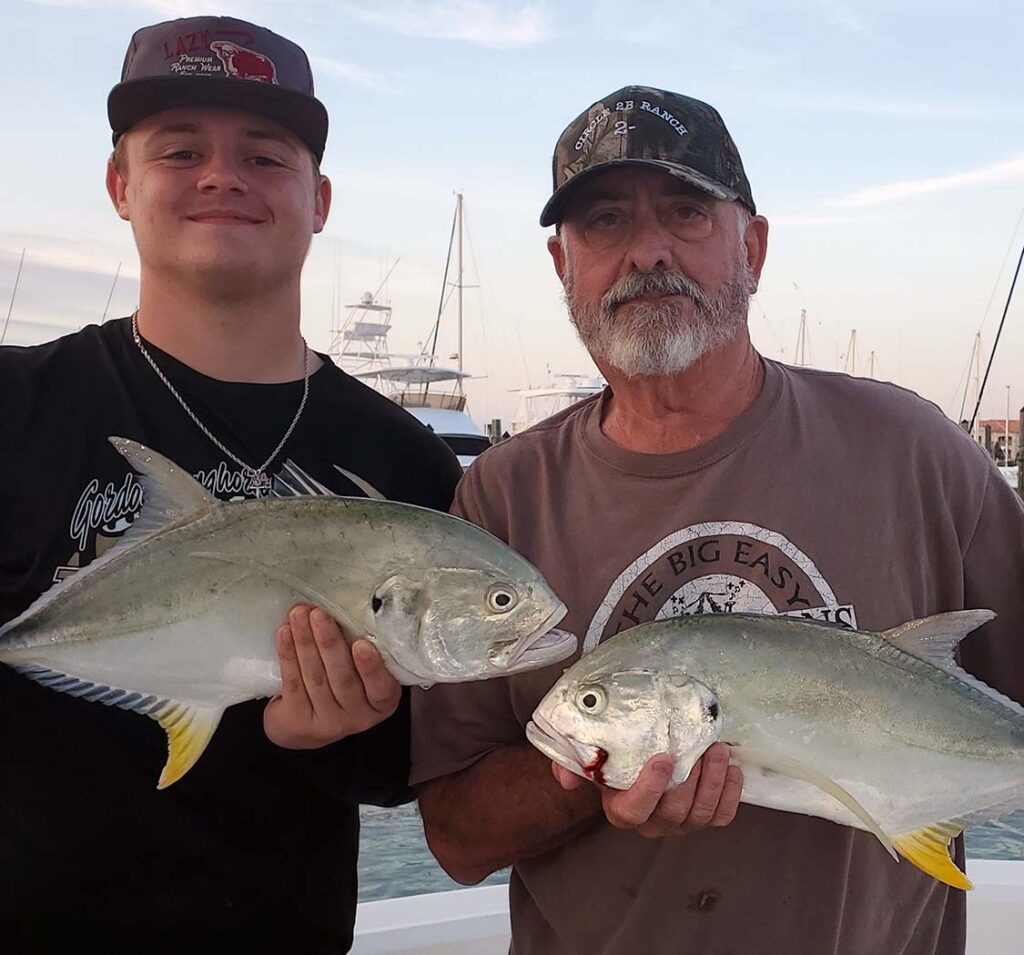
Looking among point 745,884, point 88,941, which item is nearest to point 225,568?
point 88,941

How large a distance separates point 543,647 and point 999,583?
121 centimetres

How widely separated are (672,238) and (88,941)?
2.35m

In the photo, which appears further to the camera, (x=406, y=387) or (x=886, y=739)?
(x=406, y=387)

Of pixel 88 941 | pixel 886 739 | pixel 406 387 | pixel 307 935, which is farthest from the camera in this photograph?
pixel 406 387

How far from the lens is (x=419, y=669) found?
2.21m

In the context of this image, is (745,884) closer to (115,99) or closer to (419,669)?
(419,669)

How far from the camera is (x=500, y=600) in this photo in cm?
220

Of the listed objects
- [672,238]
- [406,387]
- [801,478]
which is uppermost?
[672,238]

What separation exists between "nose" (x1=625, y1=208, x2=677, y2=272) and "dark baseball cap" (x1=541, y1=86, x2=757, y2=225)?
0.48 feet

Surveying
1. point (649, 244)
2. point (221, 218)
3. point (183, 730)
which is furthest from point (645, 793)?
point (221, 218)

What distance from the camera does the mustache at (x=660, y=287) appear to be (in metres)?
2.63

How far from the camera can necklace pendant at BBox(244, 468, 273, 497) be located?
2605 mm

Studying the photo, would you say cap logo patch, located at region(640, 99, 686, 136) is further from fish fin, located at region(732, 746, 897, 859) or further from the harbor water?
the harbor water

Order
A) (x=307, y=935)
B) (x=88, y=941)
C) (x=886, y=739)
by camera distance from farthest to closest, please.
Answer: (x=307, y=935) < (x=88, y=941) < (x=886, y=739)
